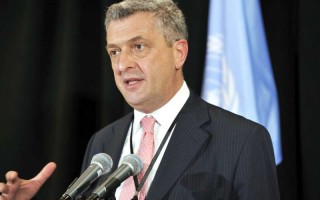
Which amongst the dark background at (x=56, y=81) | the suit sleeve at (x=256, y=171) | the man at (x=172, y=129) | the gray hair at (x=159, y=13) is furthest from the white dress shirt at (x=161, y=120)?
the dark background at (x=56, y=81)

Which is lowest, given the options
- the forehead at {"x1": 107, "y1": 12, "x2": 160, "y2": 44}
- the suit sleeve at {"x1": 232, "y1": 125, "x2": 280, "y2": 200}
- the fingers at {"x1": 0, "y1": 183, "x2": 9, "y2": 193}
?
the suit sleeve at {"x1": 232, "y1": 125, "x2": 280, "y2": 200}

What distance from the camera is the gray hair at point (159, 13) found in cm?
234

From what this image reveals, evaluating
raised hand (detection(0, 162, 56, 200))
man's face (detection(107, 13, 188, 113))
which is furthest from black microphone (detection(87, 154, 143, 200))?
man's face (detection(107, 13, 188, 113))

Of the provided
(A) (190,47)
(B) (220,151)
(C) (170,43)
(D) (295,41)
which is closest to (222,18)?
(A) (190,47)

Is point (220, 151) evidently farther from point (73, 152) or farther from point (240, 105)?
point (73, 152)

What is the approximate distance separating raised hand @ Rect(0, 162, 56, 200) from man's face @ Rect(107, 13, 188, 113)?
58cm

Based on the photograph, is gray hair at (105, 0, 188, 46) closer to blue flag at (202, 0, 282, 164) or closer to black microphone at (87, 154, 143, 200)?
blue flag at (202, 0, 282, 164)

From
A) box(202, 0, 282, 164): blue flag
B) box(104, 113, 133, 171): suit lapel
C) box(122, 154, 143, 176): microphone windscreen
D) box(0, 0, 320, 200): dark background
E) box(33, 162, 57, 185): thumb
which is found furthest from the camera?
box(0, 0, 320, 200): dark background

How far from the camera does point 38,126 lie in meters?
3.24

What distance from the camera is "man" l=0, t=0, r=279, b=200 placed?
204 cm

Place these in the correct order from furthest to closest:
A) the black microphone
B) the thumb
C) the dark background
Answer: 1. the dark background
2. the thumb
3. the black microphone

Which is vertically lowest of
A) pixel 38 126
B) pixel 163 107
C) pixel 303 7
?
pixel 38 126

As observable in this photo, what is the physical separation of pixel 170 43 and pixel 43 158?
4.67ft

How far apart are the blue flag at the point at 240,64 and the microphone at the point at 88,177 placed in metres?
1.43
